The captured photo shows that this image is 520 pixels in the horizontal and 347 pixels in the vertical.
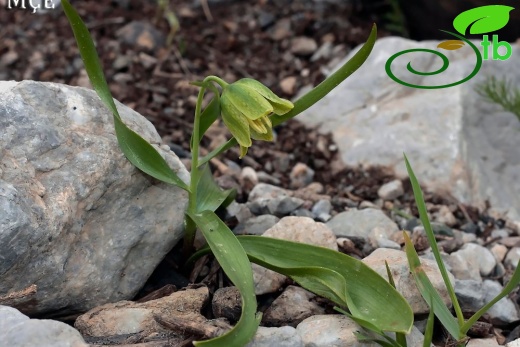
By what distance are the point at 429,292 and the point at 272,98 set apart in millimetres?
561

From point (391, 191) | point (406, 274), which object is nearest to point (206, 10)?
point (391, 191)

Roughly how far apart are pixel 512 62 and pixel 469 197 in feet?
2.27

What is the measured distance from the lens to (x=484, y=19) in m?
3.43

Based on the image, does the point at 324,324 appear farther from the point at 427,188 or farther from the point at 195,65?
the point at 195,65

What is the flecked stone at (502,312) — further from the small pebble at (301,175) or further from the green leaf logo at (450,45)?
the green leaf logo at (450,45)

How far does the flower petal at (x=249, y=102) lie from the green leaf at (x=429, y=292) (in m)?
0.43

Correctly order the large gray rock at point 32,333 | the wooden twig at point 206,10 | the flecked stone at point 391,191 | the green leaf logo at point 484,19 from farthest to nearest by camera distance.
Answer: the wooden twig at point 206,10, the green leaf logo at point 484,19, the flecked stone at point 391,191, the large gray rock at point 32,333

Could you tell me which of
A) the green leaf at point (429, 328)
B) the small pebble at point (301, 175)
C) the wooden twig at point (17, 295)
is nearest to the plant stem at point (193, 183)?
the wooden twig at point (17, 295)

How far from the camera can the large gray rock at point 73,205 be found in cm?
175

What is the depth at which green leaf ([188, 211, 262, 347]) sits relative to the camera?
164cm

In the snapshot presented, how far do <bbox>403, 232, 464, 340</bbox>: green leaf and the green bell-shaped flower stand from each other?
1.34ft

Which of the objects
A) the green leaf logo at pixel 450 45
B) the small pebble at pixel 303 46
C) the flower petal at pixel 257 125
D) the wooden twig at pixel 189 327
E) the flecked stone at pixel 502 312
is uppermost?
the flower petal at pixel 257 125

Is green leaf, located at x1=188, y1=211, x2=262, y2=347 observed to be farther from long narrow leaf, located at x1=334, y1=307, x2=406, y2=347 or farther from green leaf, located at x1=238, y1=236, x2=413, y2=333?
long narrow leaf, located at x1=334, y1=307, x2=406, y2=347

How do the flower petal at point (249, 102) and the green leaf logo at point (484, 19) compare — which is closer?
the flower petal at point (249, 102)
